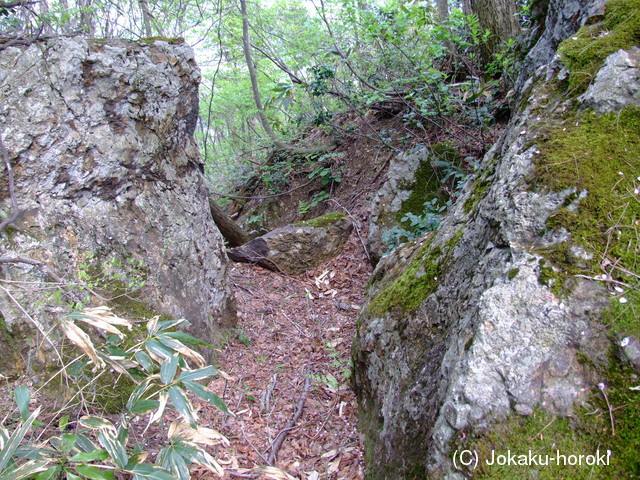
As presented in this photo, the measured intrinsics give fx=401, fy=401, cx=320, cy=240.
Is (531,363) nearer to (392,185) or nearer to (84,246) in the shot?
(84,246)

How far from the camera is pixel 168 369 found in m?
1.87

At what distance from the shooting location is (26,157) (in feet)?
10.3

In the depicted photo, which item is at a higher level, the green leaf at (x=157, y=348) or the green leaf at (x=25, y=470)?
the green leaf at (x=157, y=348)

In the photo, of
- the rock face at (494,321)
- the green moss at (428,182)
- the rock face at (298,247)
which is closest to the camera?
the rock face at (494,321)

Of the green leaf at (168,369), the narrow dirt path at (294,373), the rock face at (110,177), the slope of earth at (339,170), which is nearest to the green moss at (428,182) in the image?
the slope of earth at (339,170)

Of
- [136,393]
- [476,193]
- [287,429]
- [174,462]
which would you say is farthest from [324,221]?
[174,462]

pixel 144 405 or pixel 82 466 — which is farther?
pixel 144 405

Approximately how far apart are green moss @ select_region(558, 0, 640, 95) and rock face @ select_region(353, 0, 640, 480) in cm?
7

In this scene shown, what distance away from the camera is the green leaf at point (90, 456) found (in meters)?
1.62

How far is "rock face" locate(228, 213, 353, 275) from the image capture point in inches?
244

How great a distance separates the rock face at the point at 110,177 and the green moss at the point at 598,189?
2819 mm

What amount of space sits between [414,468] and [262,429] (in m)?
1.61

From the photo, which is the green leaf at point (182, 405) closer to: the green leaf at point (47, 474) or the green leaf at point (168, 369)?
the green leaf at point (168, 369)

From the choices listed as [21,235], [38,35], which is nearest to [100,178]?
[21,235]
